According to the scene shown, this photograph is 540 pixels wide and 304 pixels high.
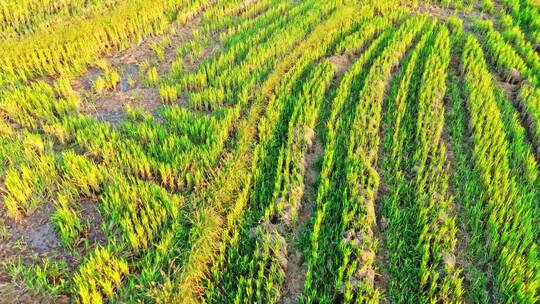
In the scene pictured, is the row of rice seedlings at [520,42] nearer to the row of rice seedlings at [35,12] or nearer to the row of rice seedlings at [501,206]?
the row of rice seedlings at [501,206]

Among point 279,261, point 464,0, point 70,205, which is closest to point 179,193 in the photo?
point 70,205

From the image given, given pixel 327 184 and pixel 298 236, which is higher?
pixel 327 184

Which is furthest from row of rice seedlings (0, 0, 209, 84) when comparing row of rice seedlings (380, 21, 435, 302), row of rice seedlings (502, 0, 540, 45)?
row of rice seedlings (502, 0, 540, 45)

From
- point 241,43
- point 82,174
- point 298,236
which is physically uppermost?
point 241,43

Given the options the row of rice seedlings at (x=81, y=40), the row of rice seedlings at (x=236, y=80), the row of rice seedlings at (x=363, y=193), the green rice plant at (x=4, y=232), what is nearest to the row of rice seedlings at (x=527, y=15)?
the row of rice seedlings at (x=363, y=193)

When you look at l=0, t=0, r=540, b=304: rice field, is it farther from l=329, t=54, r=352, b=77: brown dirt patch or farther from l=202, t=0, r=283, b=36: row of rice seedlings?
l=202, t=0, r=283, b=36: row of rice seedlings

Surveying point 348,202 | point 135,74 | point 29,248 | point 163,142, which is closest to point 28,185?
point 29,248

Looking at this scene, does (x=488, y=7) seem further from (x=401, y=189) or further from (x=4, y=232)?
(x=4, y=232)

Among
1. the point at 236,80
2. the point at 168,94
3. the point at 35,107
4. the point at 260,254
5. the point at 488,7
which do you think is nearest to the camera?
the point at 260,254
